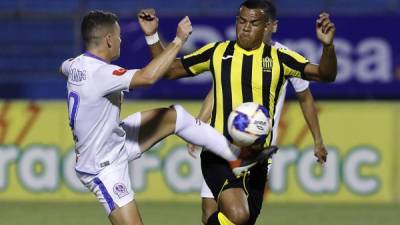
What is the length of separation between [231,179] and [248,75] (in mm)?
753

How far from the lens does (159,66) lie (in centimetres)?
761

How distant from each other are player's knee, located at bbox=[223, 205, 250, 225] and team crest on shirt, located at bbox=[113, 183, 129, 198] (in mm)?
719

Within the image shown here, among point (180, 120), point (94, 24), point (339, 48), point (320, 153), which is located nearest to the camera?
point (94, 24)

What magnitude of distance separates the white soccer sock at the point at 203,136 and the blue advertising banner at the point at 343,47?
361 inches

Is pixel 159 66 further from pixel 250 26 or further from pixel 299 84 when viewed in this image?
pixel 299 84

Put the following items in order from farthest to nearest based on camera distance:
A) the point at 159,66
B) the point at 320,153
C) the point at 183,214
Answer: the point at 183,214 < the point at 320,153 < the point at 159,66

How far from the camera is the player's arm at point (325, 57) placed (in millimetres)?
7762

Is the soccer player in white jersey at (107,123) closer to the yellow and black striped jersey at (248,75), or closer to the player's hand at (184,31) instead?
the player's hand at (184,31)

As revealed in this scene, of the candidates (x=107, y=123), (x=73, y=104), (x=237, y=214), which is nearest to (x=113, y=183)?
(x=107, y=123)

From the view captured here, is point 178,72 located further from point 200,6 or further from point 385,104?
point 200,6

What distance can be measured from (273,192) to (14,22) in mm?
6493

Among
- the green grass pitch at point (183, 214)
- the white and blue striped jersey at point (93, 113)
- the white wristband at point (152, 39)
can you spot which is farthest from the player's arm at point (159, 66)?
the green grass pitch at point (183, 214)

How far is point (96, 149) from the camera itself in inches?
314

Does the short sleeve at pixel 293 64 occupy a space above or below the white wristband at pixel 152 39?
below
